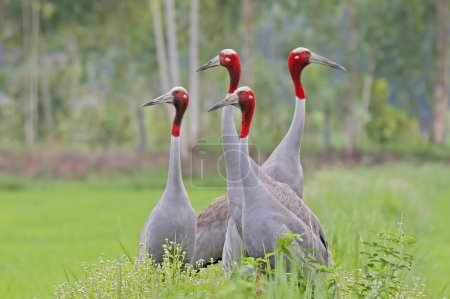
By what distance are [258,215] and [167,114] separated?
99.7 ft

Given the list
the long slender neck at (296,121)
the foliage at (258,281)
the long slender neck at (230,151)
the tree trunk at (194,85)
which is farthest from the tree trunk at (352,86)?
the foliage at (258,281)

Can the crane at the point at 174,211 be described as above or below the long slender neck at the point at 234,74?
below

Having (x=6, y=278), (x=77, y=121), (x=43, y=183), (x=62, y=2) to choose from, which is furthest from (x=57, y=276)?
(x=77, y=121)

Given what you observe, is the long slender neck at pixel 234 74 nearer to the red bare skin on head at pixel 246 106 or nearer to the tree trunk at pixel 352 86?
the red bare skin on head at pixel 246 106

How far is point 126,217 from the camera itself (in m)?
19.0

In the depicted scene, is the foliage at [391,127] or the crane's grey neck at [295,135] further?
the foliage at [391,127]

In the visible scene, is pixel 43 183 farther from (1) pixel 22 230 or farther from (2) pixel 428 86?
(2) pixel 428 86

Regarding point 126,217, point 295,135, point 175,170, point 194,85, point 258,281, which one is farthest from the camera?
point 194,85

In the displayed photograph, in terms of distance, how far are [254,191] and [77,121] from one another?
59.0m

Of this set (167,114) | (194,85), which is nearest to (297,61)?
(194,85)

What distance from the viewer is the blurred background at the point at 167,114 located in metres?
16.8

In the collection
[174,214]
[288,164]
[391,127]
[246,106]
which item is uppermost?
[246,106]

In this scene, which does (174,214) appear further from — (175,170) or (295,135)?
(295,135)

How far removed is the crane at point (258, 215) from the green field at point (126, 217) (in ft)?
2.83
